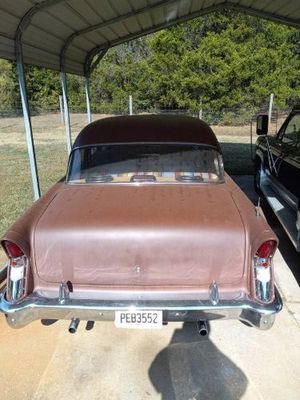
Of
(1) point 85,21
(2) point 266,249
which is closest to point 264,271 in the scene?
(2) point 266,249

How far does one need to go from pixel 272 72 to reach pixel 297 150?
21.2 m

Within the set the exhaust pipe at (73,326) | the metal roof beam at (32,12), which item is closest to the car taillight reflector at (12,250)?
the exhaust pipe at (73,326)

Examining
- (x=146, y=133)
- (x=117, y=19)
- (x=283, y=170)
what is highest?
(x=117, y=19)

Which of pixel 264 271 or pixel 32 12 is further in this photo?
pixel 32 12

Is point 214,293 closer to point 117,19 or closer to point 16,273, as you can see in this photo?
point 16,273

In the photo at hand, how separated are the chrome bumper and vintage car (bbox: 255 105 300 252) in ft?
4.71

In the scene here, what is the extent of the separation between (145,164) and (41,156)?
10076 mm

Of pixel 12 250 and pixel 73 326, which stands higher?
pixel 12 250

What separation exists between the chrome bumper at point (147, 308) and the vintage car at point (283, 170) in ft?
4.71

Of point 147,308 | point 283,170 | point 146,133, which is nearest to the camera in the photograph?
point 147,308

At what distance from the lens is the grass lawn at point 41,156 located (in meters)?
7.85

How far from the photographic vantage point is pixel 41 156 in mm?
13445

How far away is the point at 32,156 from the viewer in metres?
5.61

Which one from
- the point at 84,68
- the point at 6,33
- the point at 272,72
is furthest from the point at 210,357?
the point at 272,72
